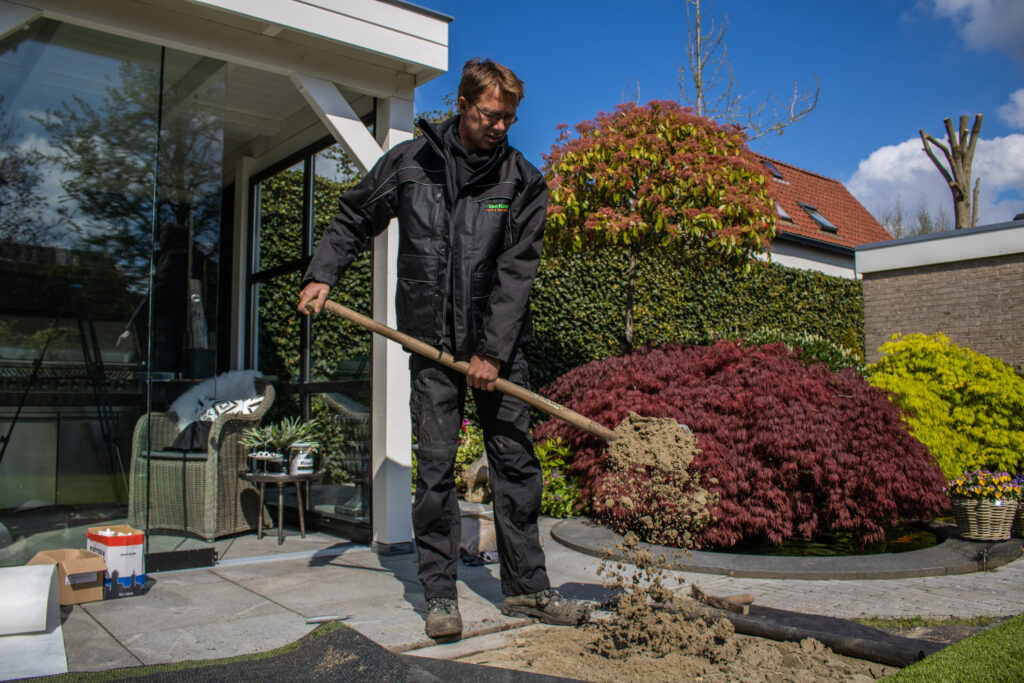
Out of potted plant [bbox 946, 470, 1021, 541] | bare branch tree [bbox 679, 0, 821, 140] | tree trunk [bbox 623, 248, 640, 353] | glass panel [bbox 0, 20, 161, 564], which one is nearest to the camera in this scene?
glass panel [bbox 0, 20, 161, 564]

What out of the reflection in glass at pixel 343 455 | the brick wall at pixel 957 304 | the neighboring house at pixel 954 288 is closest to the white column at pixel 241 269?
the reflection in glass at pixel 343 455

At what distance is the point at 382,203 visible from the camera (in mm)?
2814

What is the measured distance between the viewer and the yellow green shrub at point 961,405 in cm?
503

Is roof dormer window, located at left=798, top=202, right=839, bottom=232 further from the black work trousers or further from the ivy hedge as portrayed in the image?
the black work trousers

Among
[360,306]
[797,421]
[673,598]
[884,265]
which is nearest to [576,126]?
[360,306]

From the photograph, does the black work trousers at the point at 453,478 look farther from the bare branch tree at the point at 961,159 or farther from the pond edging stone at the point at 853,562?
the bare branch tree at the point at 961,159

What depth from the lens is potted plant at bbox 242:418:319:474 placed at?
179 inches

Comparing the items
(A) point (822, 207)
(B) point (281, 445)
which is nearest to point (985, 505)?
(B) point (281, 445)

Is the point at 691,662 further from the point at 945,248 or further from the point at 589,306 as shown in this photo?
the point at 945,248

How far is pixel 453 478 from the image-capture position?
8.79ft

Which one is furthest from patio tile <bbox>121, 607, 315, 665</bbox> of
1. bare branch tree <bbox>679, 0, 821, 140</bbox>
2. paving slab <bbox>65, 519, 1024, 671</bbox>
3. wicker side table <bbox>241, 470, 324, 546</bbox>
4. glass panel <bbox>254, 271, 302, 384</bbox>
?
bare branch tree <bbox>679, 0, 821, 140</bbox>

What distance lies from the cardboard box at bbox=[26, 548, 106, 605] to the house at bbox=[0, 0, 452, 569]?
1.32 ft

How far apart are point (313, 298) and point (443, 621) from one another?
1.23 m

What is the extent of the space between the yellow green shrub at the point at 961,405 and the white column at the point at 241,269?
504 centimetres
